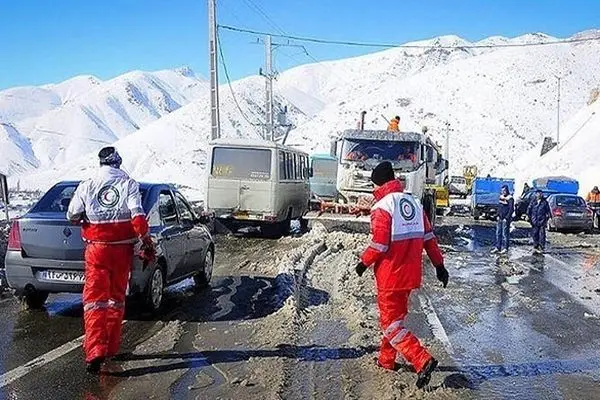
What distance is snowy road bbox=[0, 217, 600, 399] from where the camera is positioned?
5.62 m

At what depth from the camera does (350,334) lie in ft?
24.4

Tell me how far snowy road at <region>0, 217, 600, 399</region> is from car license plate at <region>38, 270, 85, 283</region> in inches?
19.4

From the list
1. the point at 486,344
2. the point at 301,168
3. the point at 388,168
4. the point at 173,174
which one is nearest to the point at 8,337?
the point at 388,168

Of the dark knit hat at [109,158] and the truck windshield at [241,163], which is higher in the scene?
the dark knit hat at [109,158]

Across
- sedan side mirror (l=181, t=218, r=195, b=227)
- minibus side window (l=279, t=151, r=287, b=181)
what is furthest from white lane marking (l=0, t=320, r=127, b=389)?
minibus side window (l=279, t=151, r=287, b=181)

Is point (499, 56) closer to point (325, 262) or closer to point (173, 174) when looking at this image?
point (173, 174)

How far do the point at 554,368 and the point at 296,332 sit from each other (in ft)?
8.42

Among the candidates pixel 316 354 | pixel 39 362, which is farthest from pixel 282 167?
pixel 39 362

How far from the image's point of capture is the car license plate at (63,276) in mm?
7804

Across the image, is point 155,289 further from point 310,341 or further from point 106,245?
point 106,245

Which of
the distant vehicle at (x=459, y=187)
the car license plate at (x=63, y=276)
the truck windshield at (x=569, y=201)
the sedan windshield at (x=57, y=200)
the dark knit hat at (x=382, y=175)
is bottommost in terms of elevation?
the distant vehicle at (x=459, y=187)

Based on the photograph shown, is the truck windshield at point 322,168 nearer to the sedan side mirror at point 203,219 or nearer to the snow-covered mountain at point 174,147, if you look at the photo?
the sedan side mirror at point 203,219

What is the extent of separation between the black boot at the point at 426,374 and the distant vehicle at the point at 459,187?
160 ft

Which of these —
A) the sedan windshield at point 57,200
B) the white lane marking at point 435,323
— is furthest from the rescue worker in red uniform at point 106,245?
the white lane marking at point 435,323
